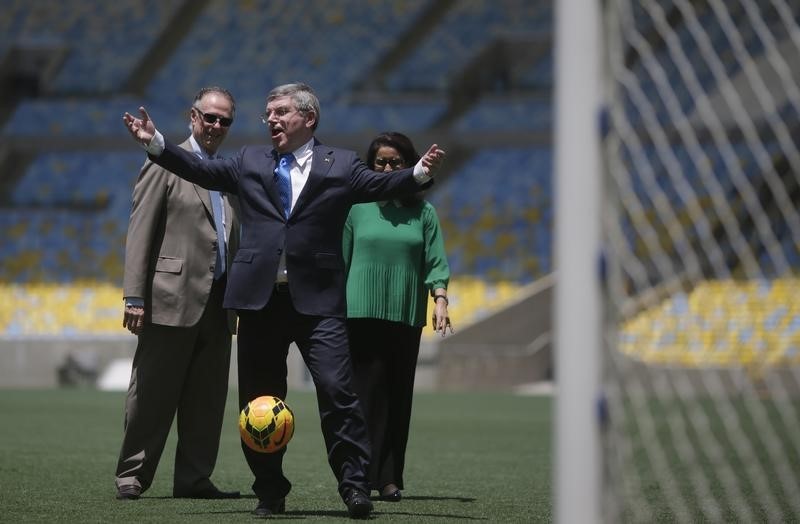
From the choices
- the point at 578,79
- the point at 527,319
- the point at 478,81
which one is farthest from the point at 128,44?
the point at 578,79

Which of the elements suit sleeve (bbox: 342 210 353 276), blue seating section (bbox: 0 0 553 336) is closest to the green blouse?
suit sleeve (bbox: 342 210 353 276)

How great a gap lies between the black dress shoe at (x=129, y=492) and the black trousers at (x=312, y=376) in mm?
816

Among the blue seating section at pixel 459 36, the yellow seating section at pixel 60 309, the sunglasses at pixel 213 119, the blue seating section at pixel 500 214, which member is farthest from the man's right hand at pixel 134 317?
the blue seating section at pixel 459 36

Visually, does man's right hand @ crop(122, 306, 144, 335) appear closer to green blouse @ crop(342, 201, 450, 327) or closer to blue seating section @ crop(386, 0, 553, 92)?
green blouse @ crop(342, 201, 450, 327)

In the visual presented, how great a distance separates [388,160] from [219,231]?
870 millimetres

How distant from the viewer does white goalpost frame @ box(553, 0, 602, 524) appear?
3.53 meters

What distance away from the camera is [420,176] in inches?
219

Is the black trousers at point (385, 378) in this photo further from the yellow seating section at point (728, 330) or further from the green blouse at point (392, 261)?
the yellow seating section at point (728, 330)

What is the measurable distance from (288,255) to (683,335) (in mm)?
16200

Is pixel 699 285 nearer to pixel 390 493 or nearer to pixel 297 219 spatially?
pixel 390 493

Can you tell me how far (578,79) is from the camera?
359 centimetres

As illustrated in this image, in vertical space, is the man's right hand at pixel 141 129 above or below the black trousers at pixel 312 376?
above

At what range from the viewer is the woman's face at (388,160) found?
22.0 ft

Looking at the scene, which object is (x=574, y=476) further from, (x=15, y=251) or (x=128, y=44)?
(x=128, y=44)
